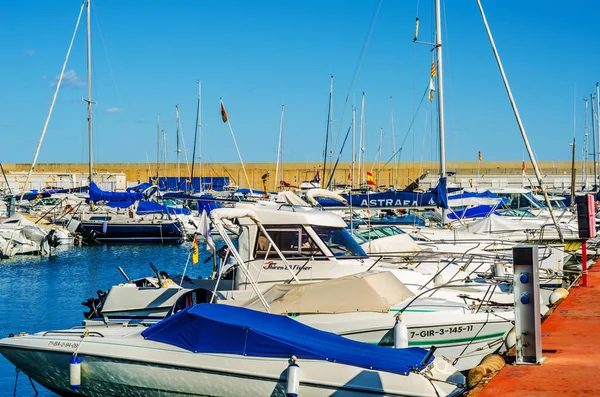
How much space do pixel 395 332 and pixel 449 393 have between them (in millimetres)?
2846

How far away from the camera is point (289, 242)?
1780 centimetres

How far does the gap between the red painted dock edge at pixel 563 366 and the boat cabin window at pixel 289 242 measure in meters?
4.92

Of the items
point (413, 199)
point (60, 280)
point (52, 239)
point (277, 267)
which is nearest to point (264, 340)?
point (277, 267)

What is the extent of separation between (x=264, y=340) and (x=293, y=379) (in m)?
0.93

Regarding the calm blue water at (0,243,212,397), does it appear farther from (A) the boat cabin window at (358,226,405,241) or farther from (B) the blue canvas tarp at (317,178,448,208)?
(B) the blue canvas tarp at (317,178,448,208)

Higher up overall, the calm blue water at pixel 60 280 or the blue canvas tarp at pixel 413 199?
the blue canvas tarp at pixel 413 199

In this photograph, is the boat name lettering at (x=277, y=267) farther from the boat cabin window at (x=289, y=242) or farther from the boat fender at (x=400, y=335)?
the boat fender at (x=400, y=335)

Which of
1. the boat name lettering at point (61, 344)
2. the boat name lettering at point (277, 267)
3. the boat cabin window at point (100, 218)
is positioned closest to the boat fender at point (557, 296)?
the boat name lettering at point (277, 267)

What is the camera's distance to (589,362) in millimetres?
11172

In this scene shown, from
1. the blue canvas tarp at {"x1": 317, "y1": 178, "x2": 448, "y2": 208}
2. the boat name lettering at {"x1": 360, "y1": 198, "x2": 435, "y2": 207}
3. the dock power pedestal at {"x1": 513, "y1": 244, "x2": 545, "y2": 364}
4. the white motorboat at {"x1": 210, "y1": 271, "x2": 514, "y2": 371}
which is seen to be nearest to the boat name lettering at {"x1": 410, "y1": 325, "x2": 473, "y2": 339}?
the white motorboat at {"x1": 210, "y1": 271, "x2": 514, "y2": 371}

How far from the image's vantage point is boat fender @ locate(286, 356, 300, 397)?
1150cm

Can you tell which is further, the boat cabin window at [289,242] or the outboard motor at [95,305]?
the outboard motor at [95,305]

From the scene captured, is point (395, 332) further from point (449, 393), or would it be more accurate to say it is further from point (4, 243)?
point (4, 243)

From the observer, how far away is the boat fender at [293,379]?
1150cm
